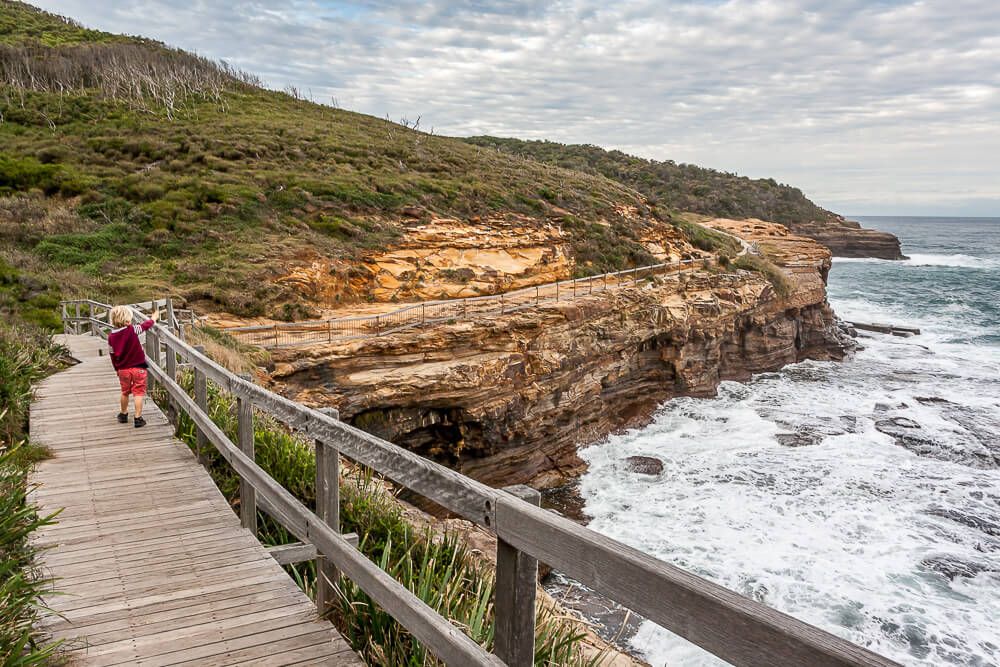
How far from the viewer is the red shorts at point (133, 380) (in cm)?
763

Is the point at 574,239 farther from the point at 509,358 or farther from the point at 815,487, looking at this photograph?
the point at 815,487

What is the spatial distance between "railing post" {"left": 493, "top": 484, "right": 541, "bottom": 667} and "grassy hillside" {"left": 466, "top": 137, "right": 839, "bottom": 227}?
67360 millimetres

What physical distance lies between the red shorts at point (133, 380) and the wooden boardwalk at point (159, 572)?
84 cm

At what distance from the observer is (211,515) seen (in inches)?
199

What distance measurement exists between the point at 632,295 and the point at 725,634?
23.4 m

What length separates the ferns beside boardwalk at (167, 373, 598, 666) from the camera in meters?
3.20

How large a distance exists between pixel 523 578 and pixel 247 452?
319 centimetres

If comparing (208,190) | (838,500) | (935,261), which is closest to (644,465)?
(838,500)

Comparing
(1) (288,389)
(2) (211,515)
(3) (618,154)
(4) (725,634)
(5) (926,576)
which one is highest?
(3) (618,154)

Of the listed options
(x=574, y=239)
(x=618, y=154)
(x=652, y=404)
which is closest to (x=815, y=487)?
(x=652, y=404)

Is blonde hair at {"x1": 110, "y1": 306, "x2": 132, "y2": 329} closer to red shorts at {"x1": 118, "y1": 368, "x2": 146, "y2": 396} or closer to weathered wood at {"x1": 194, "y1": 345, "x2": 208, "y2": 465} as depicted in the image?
red shorts at {"x1": 118, "y1": 368, "x2": 146, "y2": 396}

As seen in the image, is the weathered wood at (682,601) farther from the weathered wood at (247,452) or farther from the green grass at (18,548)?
the weathered wood at (247,452)

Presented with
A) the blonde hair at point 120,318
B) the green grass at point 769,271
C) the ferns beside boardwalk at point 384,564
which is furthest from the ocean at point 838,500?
the blonde hair at point 120,318

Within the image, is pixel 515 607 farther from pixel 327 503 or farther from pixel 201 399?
pixel 201 399
